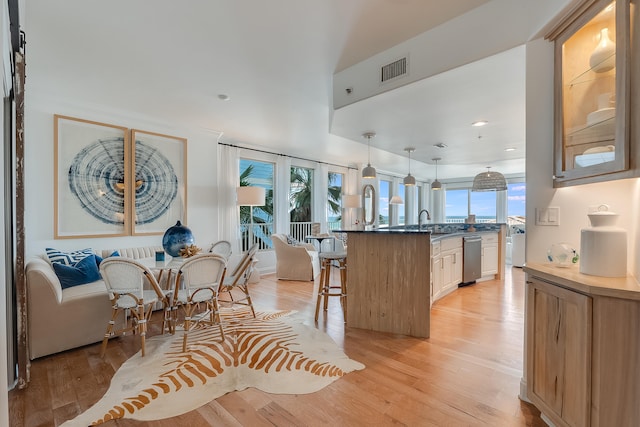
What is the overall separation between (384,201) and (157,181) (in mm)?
6291

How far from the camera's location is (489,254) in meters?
5.45

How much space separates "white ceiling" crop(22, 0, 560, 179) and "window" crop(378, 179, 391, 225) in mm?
4550

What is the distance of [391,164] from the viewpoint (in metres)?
7.68

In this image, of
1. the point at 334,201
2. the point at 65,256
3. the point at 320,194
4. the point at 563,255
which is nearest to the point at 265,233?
the point at 320,194

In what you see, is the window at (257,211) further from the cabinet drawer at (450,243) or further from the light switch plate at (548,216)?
the light switch plate at (548,216)

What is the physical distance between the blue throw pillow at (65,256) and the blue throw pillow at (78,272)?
0.12 metres

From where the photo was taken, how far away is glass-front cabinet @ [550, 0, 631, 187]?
4.66 feet

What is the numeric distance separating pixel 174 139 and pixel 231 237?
186cm

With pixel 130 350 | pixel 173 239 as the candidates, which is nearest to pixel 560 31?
pixel 173 239

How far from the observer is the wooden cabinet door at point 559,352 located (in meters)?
1.44

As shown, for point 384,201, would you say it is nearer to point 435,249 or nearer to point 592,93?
point 435,249

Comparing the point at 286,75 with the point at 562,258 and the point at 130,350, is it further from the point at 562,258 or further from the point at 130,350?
the point at 130,350

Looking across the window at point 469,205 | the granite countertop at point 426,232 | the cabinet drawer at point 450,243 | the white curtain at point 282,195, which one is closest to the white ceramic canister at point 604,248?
the granite countertop at point 426,232

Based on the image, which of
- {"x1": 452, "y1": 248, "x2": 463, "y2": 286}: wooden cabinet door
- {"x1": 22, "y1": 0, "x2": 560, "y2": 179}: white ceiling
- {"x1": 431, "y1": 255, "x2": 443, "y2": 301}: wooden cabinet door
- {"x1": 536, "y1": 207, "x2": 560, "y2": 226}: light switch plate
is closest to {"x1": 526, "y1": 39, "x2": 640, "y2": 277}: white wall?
{"x1": 536, "y1": 207, "x2": 560, "y2": 226}: light switch plate
